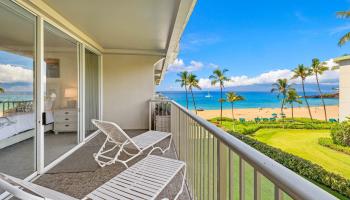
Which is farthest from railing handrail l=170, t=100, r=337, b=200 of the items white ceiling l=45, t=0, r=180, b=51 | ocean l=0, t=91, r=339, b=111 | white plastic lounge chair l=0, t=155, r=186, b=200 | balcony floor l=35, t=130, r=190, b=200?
ocean l=0, t=91, r=339, b=111

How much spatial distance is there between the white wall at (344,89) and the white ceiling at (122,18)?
13733mm

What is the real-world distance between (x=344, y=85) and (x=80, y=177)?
16.5 metres

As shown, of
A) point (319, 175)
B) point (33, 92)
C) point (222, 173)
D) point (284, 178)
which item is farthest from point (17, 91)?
point (319, 175)

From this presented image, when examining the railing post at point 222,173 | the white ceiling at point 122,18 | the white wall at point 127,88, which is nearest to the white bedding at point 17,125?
the white ceiling at point 122,18

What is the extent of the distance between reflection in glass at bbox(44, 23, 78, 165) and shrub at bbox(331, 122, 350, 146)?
1461 cm

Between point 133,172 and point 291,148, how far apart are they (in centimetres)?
1404

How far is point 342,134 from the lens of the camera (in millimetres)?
12594

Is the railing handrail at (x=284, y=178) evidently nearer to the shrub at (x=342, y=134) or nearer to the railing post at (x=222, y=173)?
the railing post at (x=222, y=173)

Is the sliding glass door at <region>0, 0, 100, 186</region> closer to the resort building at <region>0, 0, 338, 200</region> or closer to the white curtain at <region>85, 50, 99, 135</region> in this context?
the resort building at <region>0, 0, 338, 200</region>

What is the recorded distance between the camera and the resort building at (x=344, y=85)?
1301cm

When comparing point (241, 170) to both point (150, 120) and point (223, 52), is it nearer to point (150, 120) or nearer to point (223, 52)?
point (150, 120)

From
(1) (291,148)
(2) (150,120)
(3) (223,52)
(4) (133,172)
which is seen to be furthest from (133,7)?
(3) (223,52)

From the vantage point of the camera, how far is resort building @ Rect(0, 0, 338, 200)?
1302mm

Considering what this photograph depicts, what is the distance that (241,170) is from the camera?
0.96 m
